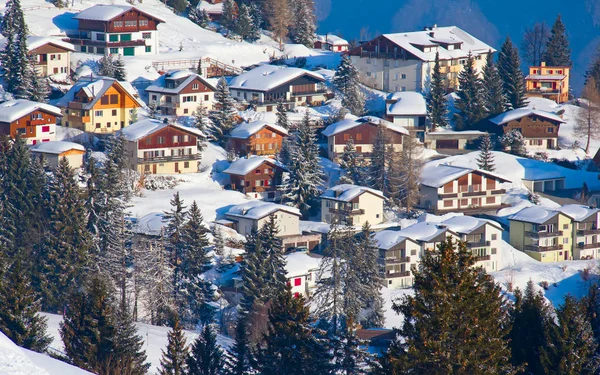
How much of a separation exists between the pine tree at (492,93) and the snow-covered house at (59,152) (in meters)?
27.6

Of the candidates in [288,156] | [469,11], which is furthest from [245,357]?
[469,11]

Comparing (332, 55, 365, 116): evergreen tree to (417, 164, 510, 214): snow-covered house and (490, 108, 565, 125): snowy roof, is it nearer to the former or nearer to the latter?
(490, 108, 565, 125): snowy roof

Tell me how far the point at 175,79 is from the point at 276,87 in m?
6.86

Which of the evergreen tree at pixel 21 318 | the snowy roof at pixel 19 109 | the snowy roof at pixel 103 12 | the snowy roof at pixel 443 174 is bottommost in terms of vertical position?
the evergreen tree at pixel 21 318

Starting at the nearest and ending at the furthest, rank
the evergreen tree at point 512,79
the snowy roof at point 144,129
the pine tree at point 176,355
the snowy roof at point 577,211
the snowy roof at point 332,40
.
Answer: the pine tree at point 176,355 < the snowy roof at point 577,211 < the snowy roof at point 144,129 < the evergreen tree at point 512,79 < the snowy roof at point 332,40

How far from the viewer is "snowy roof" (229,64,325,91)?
243 ft

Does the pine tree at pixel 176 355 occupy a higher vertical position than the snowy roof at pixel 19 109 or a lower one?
lower

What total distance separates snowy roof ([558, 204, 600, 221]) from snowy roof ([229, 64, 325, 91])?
20.7 meters

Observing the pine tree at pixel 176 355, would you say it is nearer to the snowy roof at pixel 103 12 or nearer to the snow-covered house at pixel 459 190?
the snow-covered house at pixel 459 190

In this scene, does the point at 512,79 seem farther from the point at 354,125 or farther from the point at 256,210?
the point at 256,210

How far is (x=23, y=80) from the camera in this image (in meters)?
68.2

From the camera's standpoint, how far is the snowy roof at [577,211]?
61219 millimetres

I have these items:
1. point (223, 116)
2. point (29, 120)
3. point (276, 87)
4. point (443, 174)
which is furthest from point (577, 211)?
point (29, 120)

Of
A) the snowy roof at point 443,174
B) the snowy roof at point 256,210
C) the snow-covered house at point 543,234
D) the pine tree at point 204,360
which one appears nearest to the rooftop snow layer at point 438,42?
the snowy roof at point 443,174
